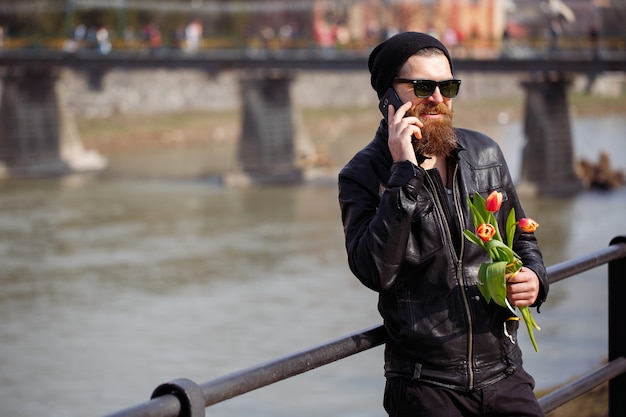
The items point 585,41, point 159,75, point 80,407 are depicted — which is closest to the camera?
point 80,407

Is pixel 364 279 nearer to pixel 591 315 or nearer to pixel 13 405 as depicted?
pixel 13 405

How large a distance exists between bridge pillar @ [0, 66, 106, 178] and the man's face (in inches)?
1633

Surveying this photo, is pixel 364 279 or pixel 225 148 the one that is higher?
pixel 364 279

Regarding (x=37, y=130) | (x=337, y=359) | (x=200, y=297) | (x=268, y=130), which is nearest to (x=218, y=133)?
(x=37, y=130)

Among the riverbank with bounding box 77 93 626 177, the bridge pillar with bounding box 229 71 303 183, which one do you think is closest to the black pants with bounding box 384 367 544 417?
the bridge pillar with bounding box 229 71 303 183

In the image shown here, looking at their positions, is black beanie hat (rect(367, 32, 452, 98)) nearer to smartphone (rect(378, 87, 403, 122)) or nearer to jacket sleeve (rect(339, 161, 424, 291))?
smartphone (rect(378, 87, 403, 122))

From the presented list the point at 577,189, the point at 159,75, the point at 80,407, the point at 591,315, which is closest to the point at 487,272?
the point at 80,407

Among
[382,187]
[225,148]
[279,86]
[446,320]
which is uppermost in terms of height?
[382,187]

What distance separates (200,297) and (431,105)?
1912 cm

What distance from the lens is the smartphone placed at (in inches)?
125

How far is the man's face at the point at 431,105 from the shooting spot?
3141 mm

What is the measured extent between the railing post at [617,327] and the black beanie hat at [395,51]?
1.28 meters

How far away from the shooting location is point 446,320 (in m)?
3.06

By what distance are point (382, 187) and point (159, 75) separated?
56.1 metres
